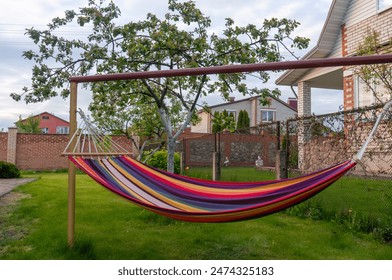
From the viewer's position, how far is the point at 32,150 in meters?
12.5

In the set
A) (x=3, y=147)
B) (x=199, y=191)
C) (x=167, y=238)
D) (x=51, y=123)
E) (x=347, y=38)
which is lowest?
(x=167, y=238)

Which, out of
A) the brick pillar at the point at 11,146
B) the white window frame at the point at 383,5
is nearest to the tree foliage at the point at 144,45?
the white window frame at the point at 383,5

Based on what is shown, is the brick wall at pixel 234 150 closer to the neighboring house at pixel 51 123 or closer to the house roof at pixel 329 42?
the house roof at pixel 329 42

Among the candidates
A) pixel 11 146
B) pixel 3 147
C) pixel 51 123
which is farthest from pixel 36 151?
pixel 51 123

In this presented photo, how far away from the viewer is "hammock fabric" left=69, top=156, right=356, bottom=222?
7.02ft

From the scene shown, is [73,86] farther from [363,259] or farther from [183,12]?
[363,259]

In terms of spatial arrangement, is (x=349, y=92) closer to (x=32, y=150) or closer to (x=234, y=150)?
(x=234, y=150)

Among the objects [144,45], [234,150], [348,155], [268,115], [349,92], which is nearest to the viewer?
[348,155]

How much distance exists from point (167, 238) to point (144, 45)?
2.12m

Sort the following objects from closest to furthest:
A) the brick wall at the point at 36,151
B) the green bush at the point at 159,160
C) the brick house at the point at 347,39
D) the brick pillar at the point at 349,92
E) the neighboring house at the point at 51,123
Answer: the brick house at the point at 347,39
the brick pillar at the point at 349,92
the green bush at the point at 159,160
the brick wall at the point at 36,151
the neighboring house at the point at 51,123

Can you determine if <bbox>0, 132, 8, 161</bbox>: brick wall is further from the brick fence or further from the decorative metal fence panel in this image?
the decorative metal fence panel

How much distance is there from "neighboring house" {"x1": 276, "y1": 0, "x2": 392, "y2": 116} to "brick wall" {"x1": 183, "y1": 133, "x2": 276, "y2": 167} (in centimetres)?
182

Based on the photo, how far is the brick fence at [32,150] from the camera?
12180 mm

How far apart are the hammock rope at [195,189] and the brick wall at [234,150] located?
435 cm
